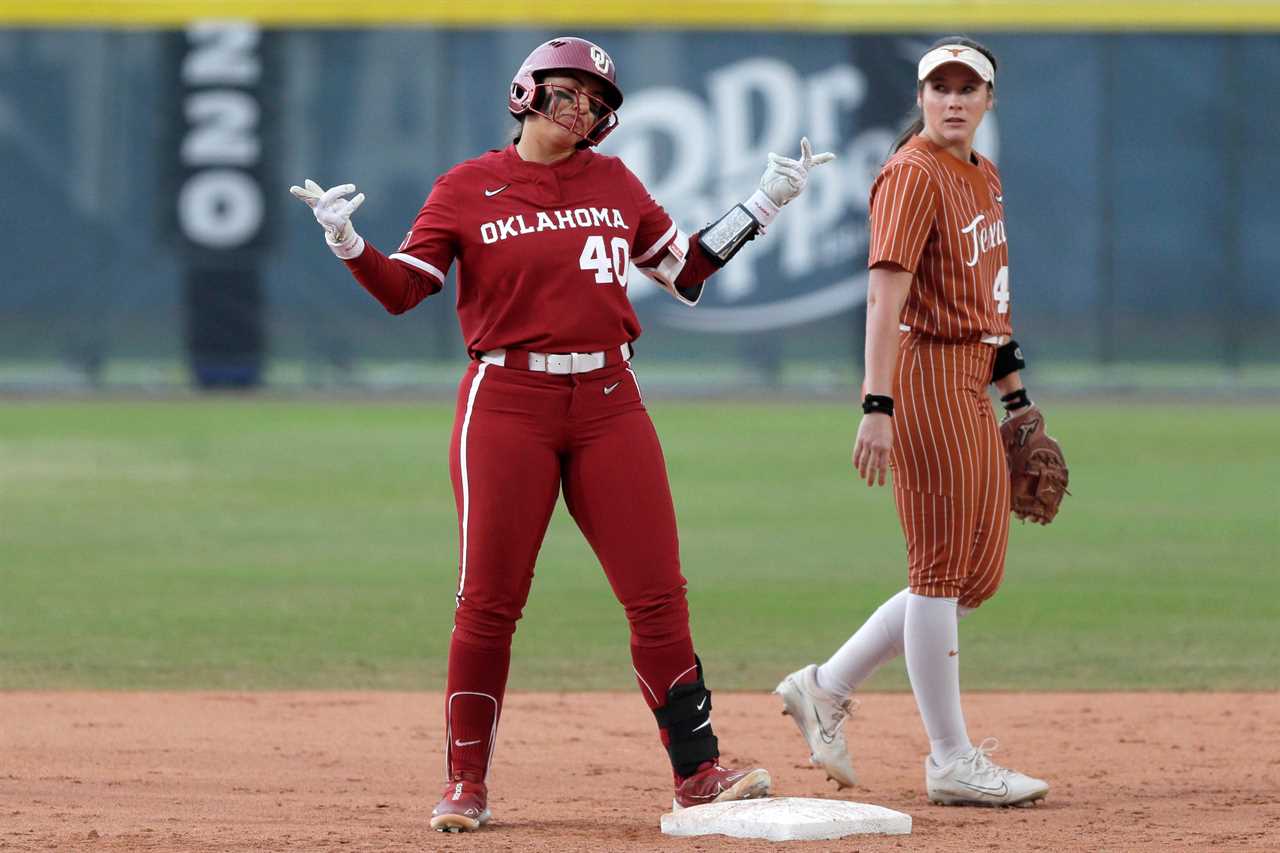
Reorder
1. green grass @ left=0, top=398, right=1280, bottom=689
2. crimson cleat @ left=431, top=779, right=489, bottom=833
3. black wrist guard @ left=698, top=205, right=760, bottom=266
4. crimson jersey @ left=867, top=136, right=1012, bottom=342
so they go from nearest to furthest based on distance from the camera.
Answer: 1. crimson cleat @ left=431, top=779, right=489, bottom=833
2. crimson jersey @ left=867, top=136, right=1012, bottom=342
3. black wrist guard @ left=698, top=205, right=760, bottom=266
4. green grass @ left=0, top=398, right=1280, bottom=689

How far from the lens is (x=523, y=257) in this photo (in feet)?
15.1

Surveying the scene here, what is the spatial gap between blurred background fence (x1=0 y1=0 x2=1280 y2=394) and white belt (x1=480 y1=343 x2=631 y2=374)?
15425 millimetres

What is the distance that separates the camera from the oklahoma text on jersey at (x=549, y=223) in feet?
15.2

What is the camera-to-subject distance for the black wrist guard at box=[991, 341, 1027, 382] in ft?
17.2

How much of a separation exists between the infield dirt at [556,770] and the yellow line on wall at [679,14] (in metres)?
14.3

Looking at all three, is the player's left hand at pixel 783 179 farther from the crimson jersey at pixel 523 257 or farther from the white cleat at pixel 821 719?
the white cleat at pixel 821 719

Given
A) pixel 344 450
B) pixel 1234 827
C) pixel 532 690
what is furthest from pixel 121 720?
pixel 344 450

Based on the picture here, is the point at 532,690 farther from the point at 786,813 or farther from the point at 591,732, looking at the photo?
the point at 786,813

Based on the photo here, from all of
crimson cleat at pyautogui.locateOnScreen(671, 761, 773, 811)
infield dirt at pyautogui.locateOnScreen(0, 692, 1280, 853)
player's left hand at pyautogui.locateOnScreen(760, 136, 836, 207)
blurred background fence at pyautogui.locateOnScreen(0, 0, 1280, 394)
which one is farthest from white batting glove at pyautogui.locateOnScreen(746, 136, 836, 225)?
blurred background fence at pyautogui.locateOnScreen(0, 0, 1280, 394)

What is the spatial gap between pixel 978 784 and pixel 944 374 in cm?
105

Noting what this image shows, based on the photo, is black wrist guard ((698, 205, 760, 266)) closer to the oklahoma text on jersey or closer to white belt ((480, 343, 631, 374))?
the oklahoma text on jersey

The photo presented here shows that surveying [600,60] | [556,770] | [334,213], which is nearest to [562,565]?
[556,770]

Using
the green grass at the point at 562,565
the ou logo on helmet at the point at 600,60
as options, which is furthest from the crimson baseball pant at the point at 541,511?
the green grass at the point at 562,565

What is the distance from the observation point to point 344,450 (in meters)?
15.4
